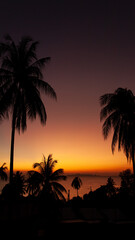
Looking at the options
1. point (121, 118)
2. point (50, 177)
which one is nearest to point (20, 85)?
point (121, 118)

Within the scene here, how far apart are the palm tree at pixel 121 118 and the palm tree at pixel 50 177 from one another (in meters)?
9.10

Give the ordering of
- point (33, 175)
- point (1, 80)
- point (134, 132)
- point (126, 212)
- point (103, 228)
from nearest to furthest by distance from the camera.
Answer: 1. point (103, 228)
2. point (126, 212)
3. point (1, 80)
4. point (134, 132)
5. point (33, 175)

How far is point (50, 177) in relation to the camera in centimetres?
2453

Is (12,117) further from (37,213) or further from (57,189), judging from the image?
(57,189)

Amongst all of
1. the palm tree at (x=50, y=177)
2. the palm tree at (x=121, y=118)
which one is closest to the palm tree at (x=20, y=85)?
the palm tree at (x=121, y=118)

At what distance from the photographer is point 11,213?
10461mm

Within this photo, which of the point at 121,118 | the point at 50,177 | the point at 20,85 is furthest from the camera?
the point at 50,177

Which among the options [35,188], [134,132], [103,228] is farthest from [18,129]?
[35,188]

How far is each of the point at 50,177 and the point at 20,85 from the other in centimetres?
1404

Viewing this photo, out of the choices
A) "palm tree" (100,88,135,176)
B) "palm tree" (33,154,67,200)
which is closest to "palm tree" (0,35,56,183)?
"palm tree" (100,88,135,176)

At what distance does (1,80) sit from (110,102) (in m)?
9.62

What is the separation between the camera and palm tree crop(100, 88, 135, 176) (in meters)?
17.7

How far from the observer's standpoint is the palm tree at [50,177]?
23.8 meters

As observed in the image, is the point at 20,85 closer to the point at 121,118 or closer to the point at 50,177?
the point at 121,118
